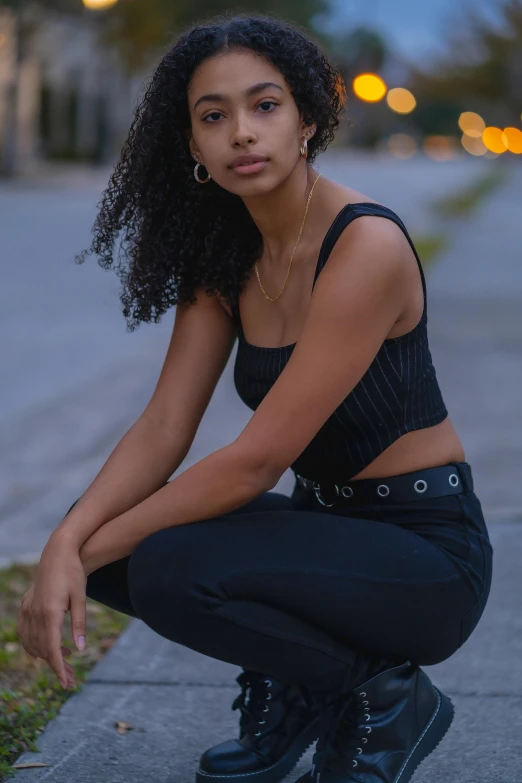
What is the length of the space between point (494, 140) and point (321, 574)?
279 ft

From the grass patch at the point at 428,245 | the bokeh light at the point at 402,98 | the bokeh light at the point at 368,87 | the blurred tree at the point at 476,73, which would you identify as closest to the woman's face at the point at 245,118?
the grass patch at the point at 428,245

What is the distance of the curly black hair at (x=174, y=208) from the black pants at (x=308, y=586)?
59cm

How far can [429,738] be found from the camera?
2.31 m

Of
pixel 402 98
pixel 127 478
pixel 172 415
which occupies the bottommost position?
pixel 127 478

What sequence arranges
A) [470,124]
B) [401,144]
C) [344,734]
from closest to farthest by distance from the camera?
1. [344,734]
2. [401,144]
3. [470,124]

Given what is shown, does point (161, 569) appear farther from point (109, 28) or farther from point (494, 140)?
point (494, 140)

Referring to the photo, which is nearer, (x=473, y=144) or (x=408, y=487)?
(x=408, y=487)

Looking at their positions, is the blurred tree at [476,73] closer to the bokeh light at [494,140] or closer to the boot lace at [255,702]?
the bokeh light at [494,140]

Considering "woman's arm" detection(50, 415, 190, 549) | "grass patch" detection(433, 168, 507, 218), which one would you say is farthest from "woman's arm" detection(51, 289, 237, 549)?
"grass patch" detection(433, 168, 507, 218)

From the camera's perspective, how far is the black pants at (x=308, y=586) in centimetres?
207

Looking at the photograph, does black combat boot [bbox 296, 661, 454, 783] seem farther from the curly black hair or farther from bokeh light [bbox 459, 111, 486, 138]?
bokeh light [bbox 459, 111, 486, 138]

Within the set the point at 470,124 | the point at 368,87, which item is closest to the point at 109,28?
the point at 368,87

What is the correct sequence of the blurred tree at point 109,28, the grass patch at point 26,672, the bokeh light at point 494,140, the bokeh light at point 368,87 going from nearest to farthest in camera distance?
the grass patch at point 26,672, the bokeh light at point 368,87, the blurred tree at point 109,28, the bokeh light at point 494,140

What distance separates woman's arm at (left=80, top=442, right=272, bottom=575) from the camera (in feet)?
7.09
